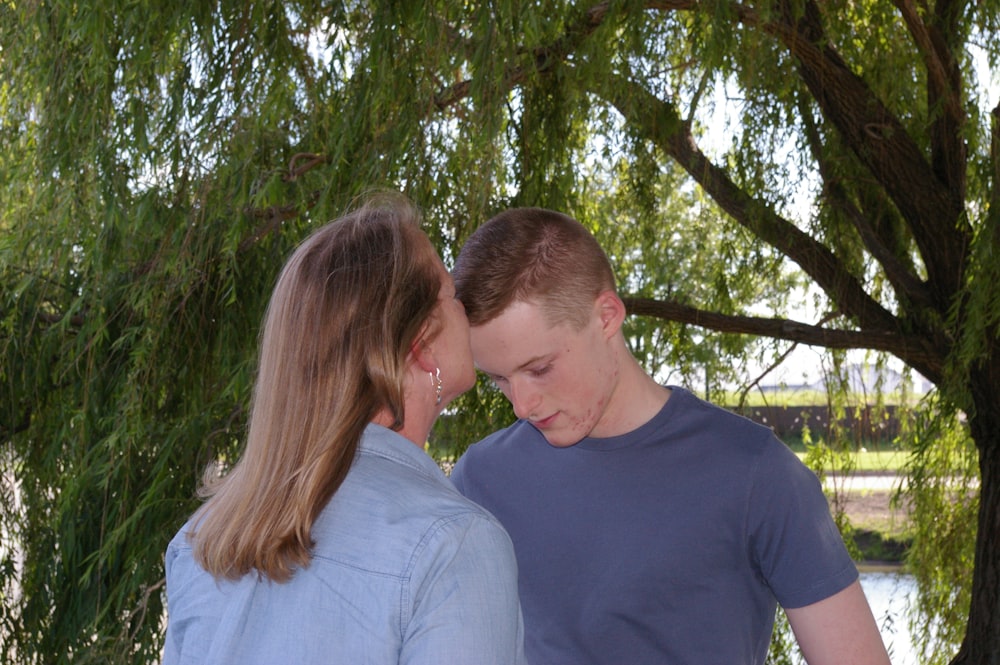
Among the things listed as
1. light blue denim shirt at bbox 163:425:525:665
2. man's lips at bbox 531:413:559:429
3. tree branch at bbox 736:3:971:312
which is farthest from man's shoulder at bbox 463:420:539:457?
tree branch at bbox 736:3:971:312

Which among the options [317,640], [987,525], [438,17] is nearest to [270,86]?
[438,17]

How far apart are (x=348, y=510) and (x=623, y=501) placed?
0.50m

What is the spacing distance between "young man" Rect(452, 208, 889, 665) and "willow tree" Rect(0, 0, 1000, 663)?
78 centimetres

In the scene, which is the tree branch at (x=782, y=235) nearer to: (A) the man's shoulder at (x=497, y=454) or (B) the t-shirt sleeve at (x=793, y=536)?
(A) the man's shoulder at (x=497, y=454)

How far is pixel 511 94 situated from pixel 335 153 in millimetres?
568

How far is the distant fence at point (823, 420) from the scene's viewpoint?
3850mm

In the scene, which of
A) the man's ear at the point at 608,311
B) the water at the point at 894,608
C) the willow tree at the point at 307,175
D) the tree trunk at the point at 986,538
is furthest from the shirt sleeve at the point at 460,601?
the tree trunk at the point at 986,538

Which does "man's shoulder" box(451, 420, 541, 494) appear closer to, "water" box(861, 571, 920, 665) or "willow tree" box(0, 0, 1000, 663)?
"willow tree" box(0, 0, 1000, 663)

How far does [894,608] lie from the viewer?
5703mm

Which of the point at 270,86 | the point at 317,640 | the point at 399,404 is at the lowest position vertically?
the point at 317,640

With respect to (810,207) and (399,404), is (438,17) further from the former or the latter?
(810,207)

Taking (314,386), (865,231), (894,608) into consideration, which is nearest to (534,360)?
(314,386)

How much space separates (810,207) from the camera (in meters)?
3.62

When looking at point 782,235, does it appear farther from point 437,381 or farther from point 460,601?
point 460,601
